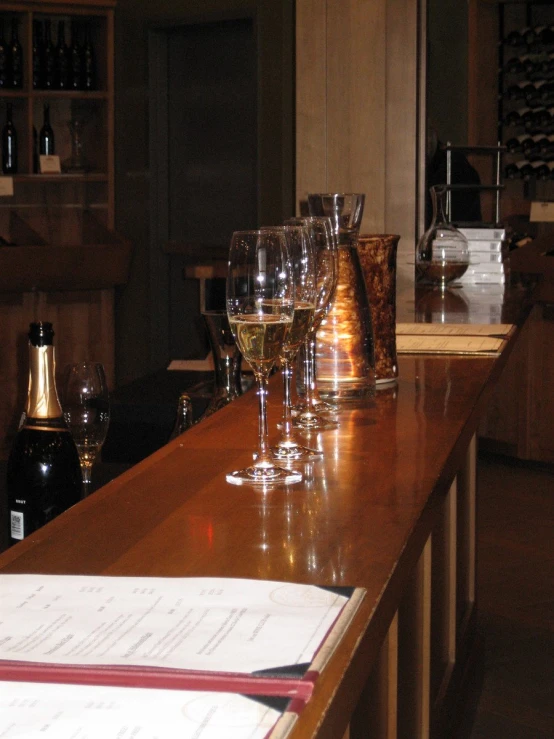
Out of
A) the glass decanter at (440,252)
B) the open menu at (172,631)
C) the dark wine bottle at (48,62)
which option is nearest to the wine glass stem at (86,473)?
the open menu at (172,631)

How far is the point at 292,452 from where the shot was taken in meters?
1.29

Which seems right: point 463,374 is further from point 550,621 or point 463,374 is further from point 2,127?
point 2,127

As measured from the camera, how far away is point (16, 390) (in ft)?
18.9

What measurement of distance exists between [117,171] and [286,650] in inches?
245

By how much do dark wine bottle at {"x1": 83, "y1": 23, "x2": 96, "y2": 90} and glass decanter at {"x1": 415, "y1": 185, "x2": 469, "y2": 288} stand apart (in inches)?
126

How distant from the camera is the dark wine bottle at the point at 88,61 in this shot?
636 cm

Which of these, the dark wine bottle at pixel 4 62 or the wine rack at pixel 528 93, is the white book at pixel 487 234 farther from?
the dark wine bottle at pixel 4 62

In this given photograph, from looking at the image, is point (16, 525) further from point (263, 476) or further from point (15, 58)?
point (15, 58)

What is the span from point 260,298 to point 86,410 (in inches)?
27.3

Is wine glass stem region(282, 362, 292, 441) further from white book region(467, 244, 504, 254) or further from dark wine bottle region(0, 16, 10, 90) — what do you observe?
dark wine bottle region(0, 16, 10, 90)

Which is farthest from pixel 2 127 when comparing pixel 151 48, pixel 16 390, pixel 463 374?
pixel 463 374

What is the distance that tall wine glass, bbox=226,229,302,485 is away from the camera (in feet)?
3.78

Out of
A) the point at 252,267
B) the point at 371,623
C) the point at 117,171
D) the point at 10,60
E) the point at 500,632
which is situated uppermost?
the point at 10,60

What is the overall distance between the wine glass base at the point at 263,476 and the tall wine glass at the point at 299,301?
78 millimetres
